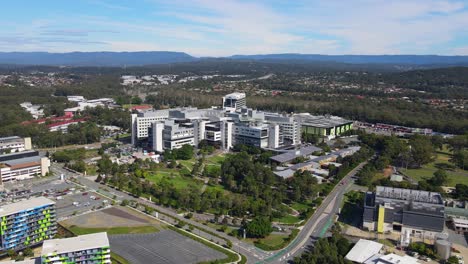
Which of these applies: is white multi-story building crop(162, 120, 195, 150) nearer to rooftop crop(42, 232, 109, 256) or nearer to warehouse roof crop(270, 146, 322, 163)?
warehouse roof crop(270, 146, 322, 163)

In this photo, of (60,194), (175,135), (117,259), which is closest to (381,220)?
(117,259)

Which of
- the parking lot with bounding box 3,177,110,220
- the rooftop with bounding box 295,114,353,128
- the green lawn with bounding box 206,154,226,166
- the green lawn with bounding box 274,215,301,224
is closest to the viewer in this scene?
the green lawn with bounding box 274,215,301,224

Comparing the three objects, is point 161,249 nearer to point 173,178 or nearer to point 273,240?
point 273,240

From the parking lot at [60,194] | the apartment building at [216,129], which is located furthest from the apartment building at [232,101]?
the parking lot at [60,194]

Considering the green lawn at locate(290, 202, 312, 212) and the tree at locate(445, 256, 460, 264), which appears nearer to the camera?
the tree at locate(445, 256, 460, 264)

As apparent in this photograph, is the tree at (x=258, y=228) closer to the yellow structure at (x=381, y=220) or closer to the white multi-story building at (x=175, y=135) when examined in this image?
the yellow structure at (x=381, y=220)

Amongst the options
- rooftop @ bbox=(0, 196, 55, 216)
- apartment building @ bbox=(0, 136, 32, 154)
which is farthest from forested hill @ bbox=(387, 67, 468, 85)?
rooftop @ bbox=(0, 196, 55, 216)

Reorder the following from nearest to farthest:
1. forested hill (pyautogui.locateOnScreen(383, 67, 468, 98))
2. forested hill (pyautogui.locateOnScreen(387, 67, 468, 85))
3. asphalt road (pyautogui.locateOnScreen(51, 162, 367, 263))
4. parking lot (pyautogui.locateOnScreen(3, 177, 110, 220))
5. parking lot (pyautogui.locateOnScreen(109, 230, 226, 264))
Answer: parking lot (pyautogui.locateOnScreen(109, 230, 226, 264)) → asphalt road (pyautogui.locateOnScreen(51, 162, 367, 263)) → parking lot (pyautogui.locateOnScreen(3, 177, 110, 220)) → forested hill (pyautogui.locateOnScreen(383, 67, 468, 98)) → forested hill (pyautogui.locateOnScreen(387, 67, 468, 85))
